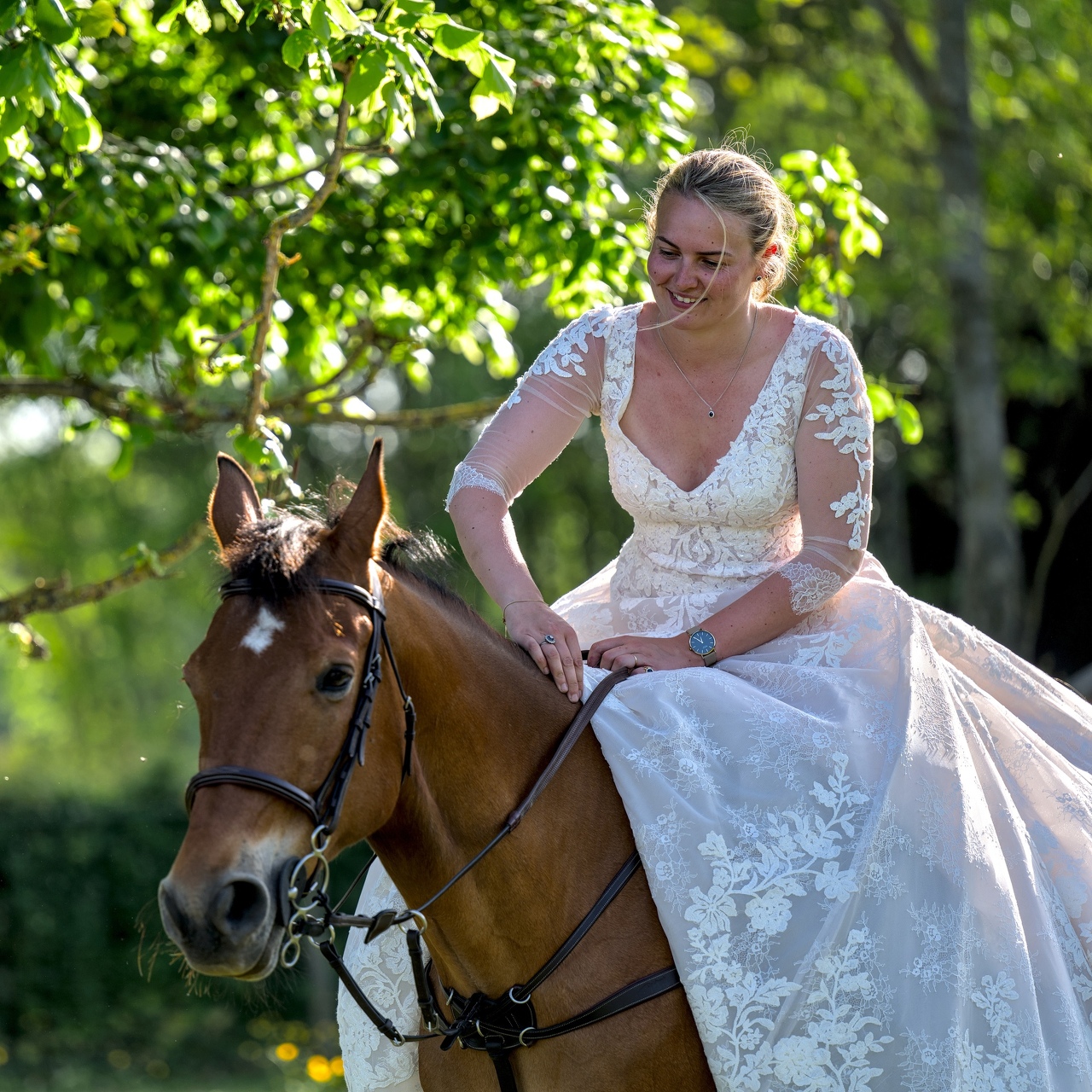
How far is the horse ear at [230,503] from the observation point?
106 inches

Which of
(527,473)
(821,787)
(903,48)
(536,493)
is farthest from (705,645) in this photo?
(536,493)

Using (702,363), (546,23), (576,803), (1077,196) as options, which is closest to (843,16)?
(1077,196)

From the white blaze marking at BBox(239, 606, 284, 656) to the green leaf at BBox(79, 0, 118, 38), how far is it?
2.73 meters

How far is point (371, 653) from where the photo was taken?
2404 mm

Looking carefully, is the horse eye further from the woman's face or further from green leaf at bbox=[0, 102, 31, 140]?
green leaf at bbox=[0, 102, 31, 140]

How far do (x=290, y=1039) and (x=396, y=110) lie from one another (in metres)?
9.83

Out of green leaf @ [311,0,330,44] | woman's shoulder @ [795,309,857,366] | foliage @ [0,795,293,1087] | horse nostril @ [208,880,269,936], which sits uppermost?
green leaf @ [311,0,330,44]

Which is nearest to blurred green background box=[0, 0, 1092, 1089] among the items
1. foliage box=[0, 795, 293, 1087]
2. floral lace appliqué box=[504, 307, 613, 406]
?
foliage box=[0, 795, 293, 1087]

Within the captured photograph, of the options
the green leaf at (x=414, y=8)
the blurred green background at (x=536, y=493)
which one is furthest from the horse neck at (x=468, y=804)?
the blurred green background at (x=536, y=493)

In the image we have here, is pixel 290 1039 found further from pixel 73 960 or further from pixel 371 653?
pixel 371 653

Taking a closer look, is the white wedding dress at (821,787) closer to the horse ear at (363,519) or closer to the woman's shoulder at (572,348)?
the woman's shoulder at (572,348)

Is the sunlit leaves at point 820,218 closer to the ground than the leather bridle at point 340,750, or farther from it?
closer to the ground

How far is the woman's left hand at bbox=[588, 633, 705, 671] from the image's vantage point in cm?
308

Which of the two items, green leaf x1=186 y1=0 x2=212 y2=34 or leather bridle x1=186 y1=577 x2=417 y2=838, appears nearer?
leather bridle x1=186 y1=577 x2=417 y2=838
